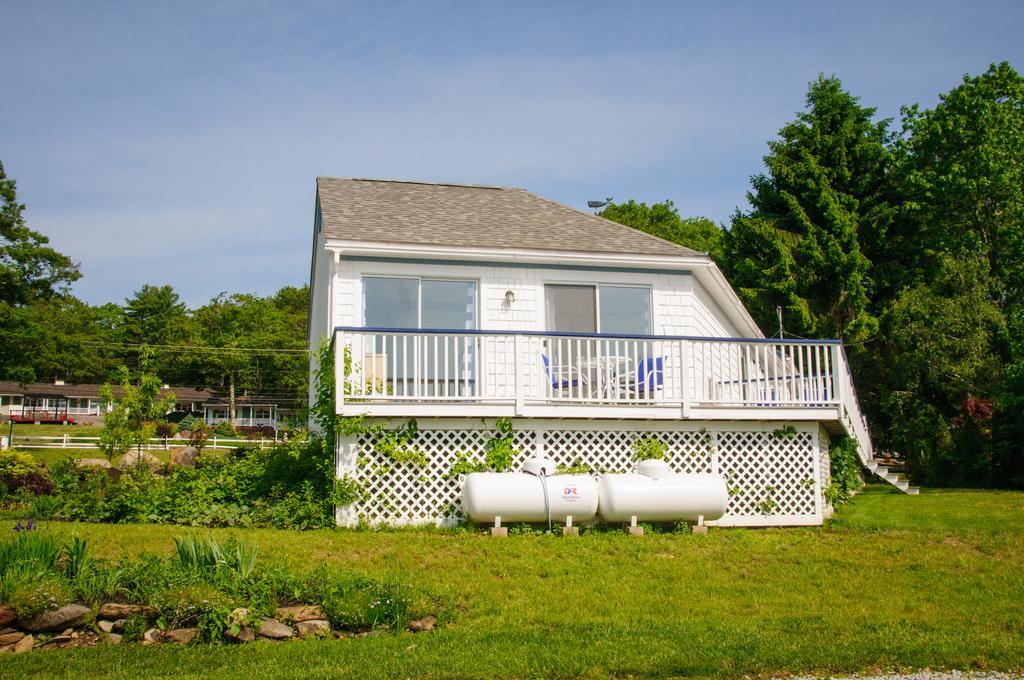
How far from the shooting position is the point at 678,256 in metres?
14.9

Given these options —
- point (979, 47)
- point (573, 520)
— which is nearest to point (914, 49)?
point (979, 47)

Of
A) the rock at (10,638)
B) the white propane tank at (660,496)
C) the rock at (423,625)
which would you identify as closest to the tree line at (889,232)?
the white propane tank at (660,496)

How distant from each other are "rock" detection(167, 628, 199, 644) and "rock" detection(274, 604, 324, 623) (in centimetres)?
64

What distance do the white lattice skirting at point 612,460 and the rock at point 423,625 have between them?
13.7ft

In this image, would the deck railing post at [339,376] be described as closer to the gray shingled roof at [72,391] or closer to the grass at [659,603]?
the grass at [659,603]

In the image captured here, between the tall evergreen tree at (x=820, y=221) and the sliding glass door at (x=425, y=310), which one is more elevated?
the tall evergreen tree at (x=820, y=221)

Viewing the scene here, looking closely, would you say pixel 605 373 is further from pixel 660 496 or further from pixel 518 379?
pixel 660 496

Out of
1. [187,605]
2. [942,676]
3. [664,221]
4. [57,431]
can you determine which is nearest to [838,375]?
[942,676]

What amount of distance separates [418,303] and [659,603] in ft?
24.0

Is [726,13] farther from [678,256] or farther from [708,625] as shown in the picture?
[708,625]

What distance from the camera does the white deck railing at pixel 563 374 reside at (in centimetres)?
1166

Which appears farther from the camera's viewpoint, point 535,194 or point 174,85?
point 535,194

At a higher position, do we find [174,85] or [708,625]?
[174,85]

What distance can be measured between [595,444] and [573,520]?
4.77 ft
